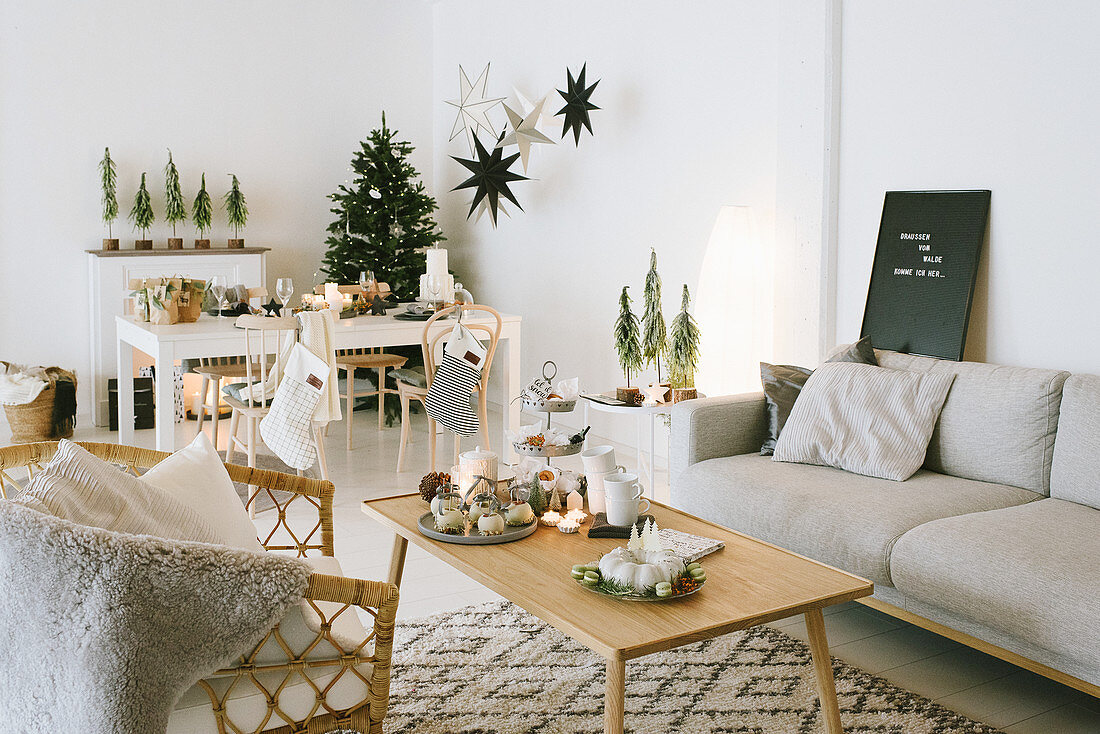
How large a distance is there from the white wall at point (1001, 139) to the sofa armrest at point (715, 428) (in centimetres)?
76

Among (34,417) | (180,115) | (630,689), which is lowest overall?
(630,689)

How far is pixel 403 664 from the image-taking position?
2760mm

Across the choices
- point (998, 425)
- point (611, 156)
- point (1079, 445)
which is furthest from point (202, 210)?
point (1079, 445)

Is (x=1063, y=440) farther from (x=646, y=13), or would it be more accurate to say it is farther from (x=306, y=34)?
(x=306, y=34)

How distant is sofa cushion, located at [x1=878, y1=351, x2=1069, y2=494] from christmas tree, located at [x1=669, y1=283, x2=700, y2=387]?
1.05 metres

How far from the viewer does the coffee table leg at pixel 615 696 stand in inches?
75.1

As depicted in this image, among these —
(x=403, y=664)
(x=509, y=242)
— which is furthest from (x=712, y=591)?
(x=509, y=242)

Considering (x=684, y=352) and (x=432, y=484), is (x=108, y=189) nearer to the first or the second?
(x=684, y=352)

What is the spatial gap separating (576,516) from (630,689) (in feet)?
1.58

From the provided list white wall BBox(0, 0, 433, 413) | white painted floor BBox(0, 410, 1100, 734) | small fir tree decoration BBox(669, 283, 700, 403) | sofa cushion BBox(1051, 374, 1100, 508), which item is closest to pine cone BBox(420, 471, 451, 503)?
white painted floor BBox(0, 410, 1100, 734)

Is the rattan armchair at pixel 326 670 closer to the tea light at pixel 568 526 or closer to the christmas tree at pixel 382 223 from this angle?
the tea light at pixel 568 526

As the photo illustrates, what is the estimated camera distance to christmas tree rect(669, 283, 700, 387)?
4.12 meters

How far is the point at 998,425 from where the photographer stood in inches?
122

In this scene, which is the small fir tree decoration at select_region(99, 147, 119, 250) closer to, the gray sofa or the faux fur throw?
the gray sofa
